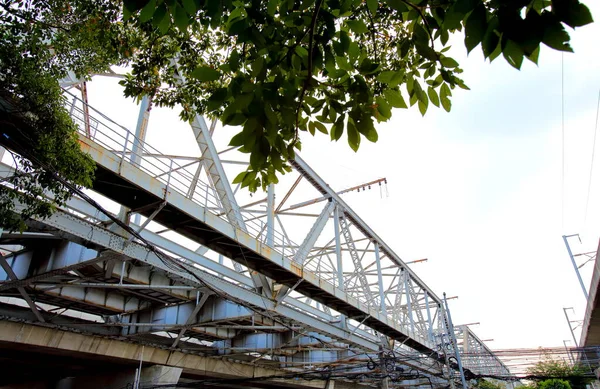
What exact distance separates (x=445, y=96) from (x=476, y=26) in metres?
1.04

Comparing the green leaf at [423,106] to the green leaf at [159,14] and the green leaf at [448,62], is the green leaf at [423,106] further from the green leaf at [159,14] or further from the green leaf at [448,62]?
the green leaf at [159,14]

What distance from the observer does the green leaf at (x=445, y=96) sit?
2.83m

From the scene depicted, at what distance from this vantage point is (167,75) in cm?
668

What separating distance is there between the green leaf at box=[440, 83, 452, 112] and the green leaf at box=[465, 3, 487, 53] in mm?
984

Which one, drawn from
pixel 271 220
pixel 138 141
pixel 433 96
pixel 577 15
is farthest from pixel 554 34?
pixel 271 220

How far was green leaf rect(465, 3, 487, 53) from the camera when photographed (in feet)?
6.08

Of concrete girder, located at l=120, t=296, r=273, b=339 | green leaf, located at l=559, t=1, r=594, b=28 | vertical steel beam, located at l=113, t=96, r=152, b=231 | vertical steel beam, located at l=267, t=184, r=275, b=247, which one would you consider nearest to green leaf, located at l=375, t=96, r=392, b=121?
green leaf, located at l=559, t=1, r=594, b=28

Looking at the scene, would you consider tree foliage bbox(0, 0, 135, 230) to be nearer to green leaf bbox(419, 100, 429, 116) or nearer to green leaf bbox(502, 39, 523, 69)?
green leaf bbox(419, 100, 429, 116)

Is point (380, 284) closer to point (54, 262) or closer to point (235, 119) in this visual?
point (54, 262)

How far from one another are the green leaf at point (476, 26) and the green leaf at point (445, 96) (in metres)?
0.98

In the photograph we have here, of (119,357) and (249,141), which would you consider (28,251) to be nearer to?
(119,357)

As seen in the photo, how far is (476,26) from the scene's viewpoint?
1854 mm

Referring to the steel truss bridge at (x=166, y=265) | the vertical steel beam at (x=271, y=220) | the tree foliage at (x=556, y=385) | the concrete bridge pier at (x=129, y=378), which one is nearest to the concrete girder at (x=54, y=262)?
the steel truss bridge at (x=166, y=265)

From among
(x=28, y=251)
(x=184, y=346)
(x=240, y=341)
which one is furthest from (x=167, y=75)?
(x=240, y=341)
